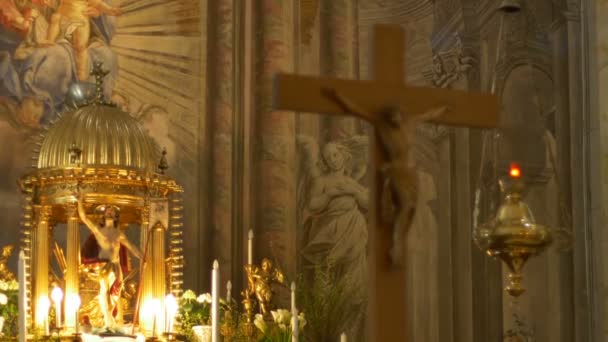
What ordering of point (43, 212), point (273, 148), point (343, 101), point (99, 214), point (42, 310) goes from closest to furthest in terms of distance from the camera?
1. point (343, 101)
2. point (42, 310)
3. point (43, 212)
4. point (99, 214)
5. point (273, 148)

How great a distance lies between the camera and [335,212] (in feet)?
47.7

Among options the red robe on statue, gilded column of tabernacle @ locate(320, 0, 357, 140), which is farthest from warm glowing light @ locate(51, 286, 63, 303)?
gilded column of tabernacle @ locate(320, 0, 357, 140)

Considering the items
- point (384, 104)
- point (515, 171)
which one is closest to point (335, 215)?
point (515, 171)

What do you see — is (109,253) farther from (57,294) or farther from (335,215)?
(335,215)

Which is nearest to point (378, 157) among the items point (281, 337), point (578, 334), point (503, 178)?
point (503, 178)

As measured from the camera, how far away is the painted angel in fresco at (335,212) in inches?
570

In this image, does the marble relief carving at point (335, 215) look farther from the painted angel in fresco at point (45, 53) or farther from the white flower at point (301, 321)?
the white flower at point (301, 321)

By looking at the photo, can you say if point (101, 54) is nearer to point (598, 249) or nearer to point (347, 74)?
point (347, 74)

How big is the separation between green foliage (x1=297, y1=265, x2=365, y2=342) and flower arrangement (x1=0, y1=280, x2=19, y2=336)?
2.85m

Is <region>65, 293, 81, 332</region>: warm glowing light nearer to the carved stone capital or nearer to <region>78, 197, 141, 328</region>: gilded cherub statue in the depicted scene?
<region>78, 197, 141, 328</region>: gilded cherub statue

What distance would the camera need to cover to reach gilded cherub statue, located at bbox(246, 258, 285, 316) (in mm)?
12461

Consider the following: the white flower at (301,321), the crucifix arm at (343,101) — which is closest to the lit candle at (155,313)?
the white flower at (301,321)

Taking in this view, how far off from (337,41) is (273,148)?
70.5 inches

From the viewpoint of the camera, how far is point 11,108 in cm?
1398
